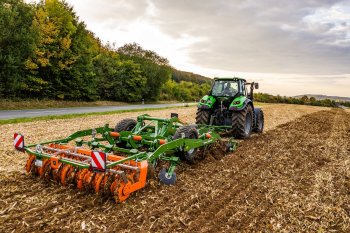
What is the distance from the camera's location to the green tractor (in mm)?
10453

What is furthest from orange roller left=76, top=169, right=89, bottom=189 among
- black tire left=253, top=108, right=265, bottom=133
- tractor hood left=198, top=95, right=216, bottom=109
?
black tire left=253, top=108, right=265, bottom=133

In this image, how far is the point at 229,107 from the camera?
1049cm

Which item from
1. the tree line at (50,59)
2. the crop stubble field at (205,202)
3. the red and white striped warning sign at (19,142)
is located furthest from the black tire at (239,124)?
the tree line at (50,59)

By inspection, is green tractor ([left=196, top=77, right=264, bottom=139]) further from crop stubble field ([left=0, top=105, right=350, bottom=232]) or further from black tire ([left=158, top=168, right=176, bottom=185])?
black tire ([left=158, top=168, right=176, bottom=185])

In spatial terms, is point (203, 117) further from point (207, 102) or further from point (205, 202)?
point (205, 202)

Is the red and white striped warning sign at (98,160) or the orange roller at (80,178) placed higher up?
the red and white striped warning sign at (98,160)

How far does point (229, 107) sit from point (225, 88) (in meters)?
1.19

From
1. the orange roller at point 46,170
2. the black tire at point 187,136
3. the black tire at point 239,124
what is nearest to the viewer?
the orange roller at point 46,170

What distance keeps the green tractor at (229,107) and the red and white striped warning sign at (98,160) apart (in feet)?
20.7

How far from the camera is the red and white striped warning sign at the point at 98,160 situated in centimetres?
477

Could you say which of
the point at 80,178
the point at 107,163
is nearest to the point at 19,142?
the point at 80,178

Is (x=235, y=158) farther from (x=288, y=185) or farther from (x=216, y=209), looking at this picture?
(x=216, y=209)

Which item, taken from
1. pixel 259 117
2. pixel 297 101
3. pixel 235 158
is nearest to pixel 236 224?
pixel 235 158

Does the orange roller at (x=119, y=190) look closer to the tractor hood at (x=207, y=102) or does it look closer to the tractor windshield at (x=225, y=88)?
the tractor hood at (x=207, y=102)
